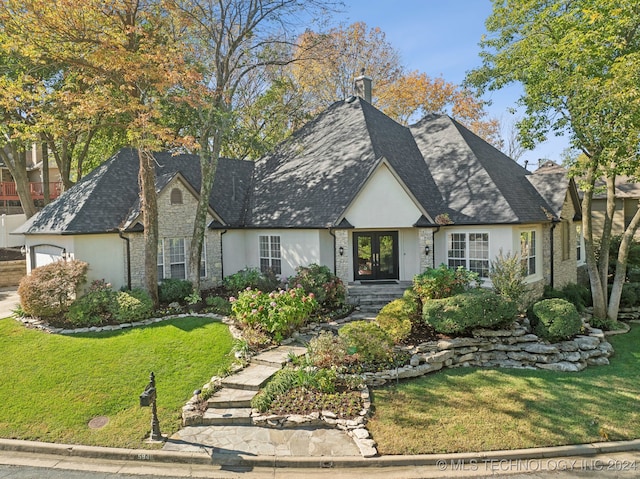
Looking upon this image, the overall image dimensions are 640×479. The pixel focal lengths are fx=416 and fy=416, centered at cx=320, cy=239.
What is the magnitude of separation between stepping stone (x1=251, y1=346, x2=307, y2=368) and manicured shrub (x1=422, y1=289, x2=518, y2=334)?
12.9 ft

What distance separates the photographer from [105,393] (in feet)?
32.0

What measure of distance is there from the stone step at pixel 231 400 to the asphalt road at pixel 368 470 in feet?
5.56

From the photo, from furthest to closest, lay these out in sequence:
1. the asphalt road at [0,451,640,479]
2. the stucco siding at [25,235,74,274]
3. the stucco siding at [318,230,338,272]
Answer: the stucco siding at [318,230,338,272] < the stucco siding at [25,235,74,274] < the asphalt road at [0,451,640,479]

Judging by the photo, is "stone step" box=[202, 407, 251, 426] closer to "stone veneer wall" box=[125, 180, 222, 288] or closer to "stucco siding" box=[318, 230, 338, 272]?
"stucco siding" box=[318, 230, 338, 272]

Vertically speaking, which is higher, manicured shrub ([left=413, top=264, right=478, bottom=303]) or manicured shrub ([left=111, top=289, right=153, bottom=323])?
manicured shrub ([left=413, top=264, right=478, bottom=303])

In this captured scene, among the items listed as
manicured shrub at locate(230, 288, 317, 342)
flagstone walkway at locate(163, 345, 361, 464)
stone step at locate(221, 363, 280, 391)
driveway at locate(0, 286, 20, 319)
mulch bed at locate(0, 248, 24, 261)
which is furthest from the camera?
mulch bed at locate(0, 248, 24, 261)

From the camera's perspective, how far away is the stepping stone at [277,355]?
10672 mm

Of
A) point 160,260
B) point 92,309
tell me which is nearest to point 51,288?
point 92,309

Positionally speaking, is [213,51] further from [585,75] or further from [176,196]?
[585,75]

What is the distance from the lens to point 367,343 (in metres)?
10.6

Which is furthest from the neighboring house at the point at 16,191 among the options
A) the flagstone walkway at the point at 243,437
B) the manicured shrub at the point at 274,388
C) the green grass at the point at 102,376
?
the manicured shrub at the point at 274,388

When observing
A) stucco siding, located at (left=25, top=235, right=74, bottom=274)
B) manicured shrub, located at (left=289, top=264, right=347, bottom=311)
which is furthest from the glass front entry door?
stucco siding, located at (left=25, top=235, right=74, bottom=274)

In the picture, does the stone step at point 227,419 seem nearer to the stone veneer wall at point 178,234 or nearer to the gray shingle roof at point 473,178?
the stone veneer wall at point 178,234

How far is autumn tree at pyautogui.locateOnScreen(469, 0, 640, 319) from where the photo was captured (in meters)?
12.8
